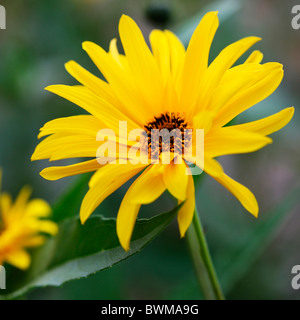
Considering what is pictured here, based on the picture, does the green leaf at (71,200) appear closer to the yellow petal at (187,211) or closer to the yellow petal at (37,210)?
the yellow petal at (37,210)

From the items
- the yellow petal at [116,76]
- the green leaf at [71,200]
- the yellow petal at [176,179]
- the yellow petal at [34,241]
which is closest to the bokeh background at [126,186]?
the yellow petal at [34,241]

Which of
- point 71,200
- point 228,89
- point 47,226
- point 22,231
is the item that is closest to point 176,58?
point 228,89

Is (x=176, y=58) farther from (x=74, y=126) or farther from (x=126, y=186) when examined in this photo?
(x=126, y=186)

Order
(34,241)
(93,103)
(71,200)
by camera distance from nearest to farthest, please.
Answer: (93,103) < (71,200) < (34,241)

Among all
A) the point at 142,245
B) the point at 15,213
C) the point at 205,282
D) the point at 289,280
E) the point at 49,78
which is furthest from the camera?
the point at 49,78

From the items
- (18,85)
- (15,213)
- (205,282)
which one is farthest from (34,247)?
(18,85)
